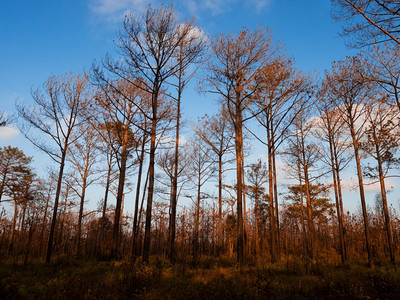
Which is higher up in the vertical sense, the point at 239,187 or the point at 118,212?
the point at 239,187

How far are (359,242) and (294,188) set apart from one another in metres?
8.33

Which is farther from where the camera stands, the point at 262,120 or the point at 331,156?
the point at 331,156

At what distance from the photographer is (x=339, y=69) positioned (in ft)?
40.8

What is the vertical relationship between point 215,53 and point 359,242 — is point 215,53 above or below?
above

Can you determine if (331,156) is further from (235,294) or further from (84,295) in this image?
(84,295)

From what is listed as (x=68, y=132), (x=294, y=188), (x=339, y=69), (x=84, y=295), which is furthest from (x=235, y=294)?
(x=294, y=188)

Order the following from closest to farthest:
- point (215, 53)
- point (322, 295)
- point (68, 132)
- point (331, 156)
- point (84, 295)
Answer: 1. point (84, 295)
2. point (322, 295)
3. point (215, 53)
4. point (68, 132)
5. point (331, 156)

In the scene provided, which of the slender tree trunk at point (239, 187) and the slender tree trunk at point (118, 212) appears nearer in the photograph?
the slender tree trunk at point (239, 187)

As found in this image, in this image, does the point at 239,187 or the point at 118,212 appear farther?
the point at 118,212

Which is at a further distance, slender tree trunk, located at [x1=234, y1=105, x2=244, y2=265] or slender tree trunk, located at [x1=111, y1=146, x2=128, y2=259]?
slender tree trunk, located at [x1=111, y1=146, x2=128, y2=259]


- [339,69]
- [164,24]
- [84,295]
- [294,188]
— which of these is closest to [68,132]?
[164,24]

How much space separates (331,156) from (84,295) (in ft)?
47.7

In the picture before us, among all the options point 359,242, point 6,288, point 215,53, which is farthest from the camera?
point 359,242

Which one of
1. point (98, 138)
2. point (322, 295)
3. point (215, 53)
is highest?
point (215, 53)
